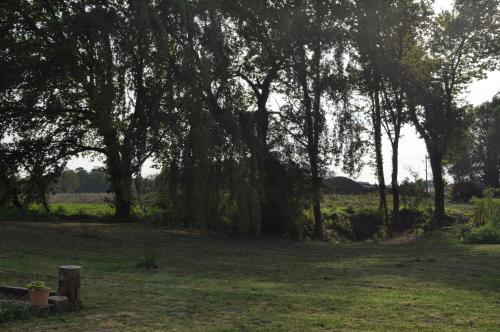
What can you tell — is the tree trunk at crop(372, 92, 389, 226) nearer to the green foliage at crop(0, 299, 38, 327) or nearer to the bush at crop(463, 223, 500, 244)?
the bush at crop(463, 223, 500, 244)

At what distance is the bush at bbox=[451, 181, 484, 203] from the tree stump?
41335mm

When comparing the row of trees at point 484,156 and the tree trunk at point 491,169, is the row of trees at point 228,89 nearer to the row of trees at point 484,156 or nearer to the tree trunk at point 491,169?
the row of trees at point 484,156

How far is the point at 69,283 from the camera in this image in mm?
6816

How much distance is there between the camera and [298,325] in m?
6.36

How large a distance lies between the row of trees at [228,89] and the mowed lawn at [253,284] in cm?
267

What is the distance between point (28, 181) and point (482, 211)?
18.0 m

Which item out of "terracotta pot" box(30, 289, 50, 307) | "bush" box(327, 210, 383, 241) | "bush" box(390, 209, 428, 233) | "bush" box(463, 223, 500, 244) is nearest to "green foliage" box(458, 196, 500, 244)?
"bush" box(463, 223, 500, 244)

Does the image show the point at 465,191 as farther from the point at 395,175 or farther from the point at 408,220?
the point at 395,175

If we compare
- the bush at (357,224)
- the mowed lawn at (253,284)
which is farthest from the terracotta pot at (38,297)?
the bush at (357,224)

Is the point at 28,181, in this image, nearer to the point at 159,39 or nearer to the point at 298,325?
the point at 159,39

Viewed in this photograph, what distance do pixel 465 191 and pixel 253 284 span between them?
39.0 m

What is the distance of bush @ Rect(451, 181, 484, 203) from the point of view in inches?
1754

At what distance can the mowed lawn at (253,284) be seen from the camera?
21.3 ft

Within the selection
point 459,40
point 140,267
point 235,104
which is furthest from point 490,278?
point 459,40
